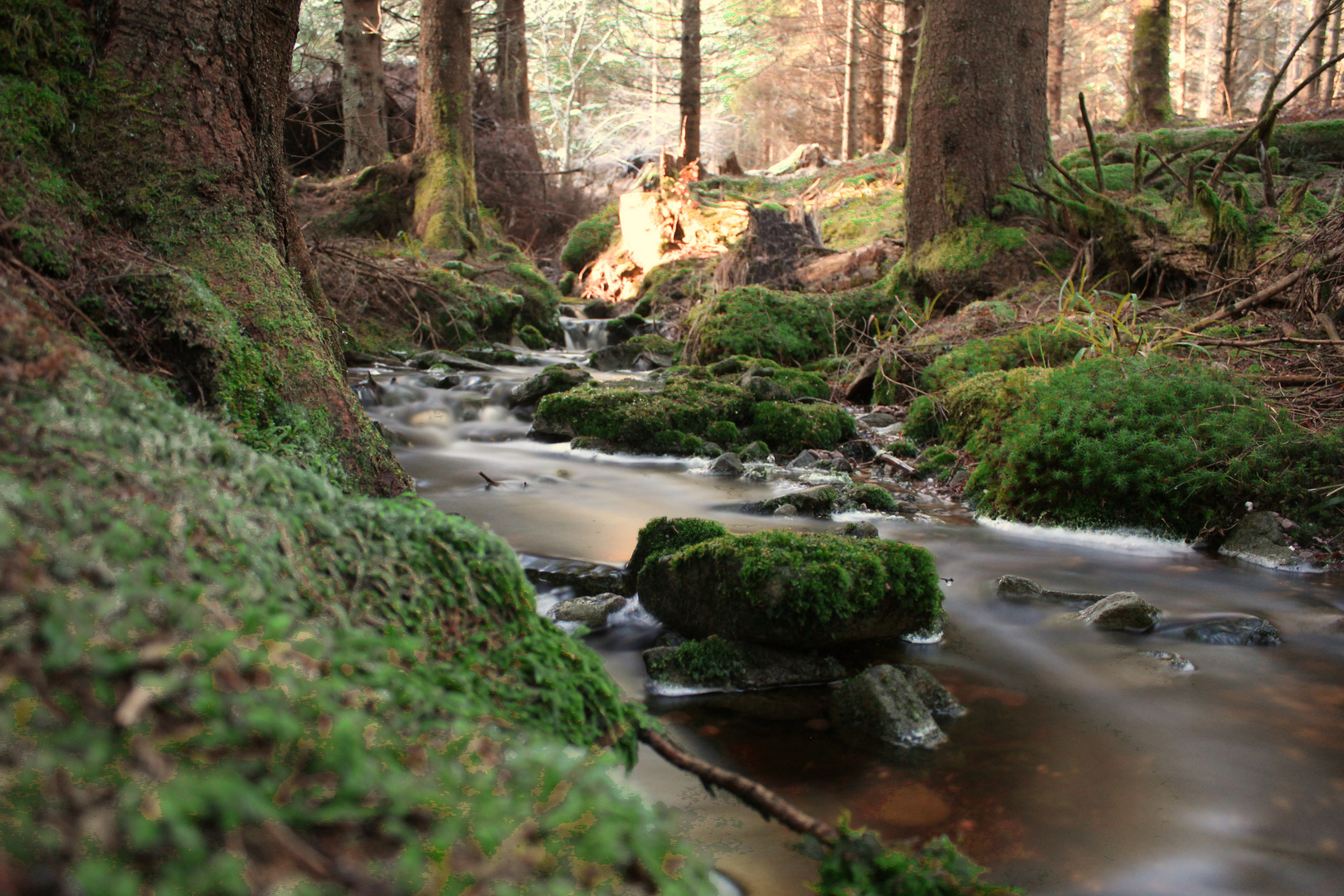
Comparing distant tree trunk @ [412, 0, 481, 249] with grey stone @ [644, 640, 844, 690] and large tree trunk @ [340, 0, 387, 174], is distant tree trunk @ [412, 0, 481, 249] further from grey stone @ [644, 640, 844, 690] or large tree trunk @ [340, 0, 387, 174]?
grey stone @ [644, 640, 844, 690]

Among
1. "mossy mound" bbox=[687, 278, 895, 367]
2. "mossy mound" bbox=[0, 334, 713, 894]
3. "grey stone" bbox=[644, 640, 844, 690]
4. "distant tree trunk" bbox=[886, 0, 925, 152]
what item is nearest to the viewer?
"mossy mound" bbox=[0, 334, 713, 894]

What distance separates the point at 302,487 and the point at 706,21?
42.8m

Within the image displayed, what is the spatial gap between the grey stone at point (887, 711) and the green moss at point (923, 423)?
171 inches

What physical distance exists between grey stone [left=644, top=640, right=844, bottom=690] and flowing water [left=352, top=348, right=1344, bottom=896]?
7 centimetres

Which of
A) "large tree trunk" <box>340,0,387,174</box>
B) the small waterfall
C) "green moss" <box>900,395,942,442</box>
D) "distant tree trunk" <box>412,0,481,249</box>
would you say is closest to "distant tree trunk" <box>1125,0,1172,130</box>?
the small waterfall

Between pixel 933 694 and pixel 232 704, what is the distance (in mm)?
2398

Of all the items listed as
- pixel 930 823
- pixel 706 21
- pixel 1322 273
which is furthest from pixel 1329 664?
pixel 706 21

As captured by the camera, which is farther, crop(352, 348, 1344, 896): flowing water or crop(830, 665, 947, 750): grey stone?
crop(830, 665, 947, 750): grey stone

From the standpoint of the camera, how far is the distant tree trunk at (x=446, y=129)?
43.1 ft

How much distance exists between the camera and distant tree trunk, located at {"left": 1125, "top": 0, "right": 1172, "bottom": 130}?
16.5 meters

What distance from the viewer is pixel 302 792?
820 millimetres

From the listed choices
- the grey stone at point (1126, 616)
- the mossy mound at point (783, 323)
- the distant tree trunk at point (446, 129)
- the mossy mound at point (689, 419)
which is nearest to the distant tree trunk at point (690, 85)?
the distant tree trunk at point (446, 129)

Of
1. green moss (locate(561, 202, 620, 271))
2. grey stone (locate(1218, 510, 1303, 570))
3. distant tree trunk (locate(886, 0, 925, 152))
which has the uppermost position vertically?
distant tree trunk (locate(886, 0, 925, 152))

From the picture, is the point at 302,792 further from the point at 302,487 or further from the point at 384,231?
the point at 384,231
